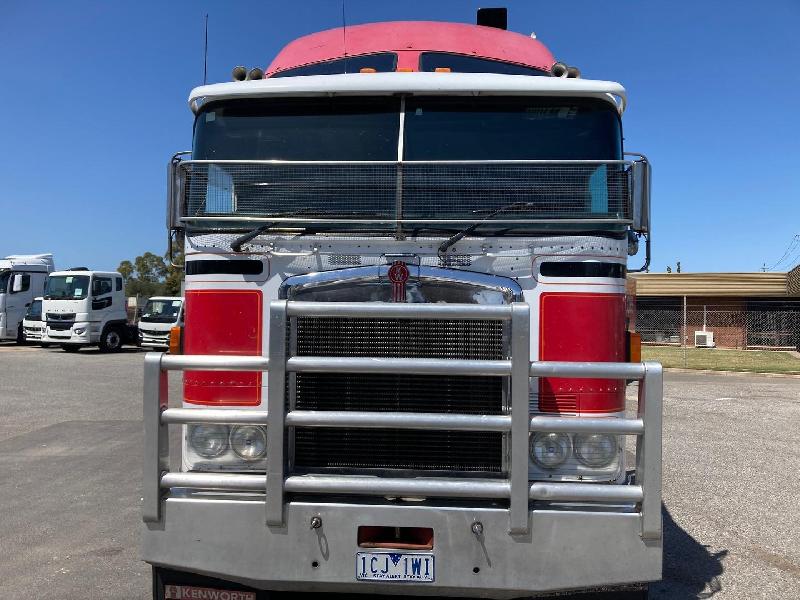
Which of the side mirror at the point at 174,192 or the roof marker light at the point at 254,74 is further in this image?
the roof marker light at the point at 254,74

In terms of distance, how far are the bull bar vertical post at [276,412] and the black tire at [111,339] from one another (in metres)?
24.0

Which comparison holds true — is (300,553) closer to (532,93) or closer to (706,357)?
(532,93)

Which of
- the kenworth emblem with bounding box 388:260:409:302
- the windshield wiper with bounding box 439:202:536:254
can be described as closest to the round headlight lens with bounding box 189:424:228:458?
the kenworth emblem with bounding box 388:260:409:302

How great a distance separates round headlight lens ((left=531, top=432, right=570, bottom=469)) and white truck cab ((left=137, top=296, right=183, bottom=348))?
24.3 m

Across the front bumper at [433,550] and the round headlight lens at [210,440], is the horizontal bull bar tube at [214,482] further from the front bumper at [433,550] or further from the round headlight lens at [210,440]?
the round headlight lens at [210,440]

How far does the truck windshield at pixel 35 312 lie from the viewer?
87.0ft

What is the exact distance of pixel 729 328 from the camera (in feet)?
108

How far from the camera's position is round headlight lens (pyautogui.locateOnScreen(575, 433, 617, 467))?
11.6ft

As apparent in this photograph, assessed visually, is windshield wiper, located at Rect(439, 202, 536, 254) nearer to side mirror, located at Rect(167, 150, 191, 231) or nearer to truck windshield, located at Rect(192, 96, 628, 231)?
truck windshield, located at Rect(192, 96, 628, 231)

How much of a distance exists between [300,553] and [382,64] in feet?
10.9

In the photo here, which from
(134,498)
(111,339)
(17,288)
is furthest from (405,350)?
(17,288)

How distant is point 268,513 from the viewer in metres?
3.24

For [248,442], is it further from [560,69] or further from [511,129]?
[560,69]

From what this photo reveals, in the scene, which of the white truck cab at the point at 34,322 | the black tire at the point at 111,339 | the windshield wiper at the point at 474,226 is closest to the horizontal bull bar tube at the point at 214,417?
the windshield wiper at the point at 474,226
